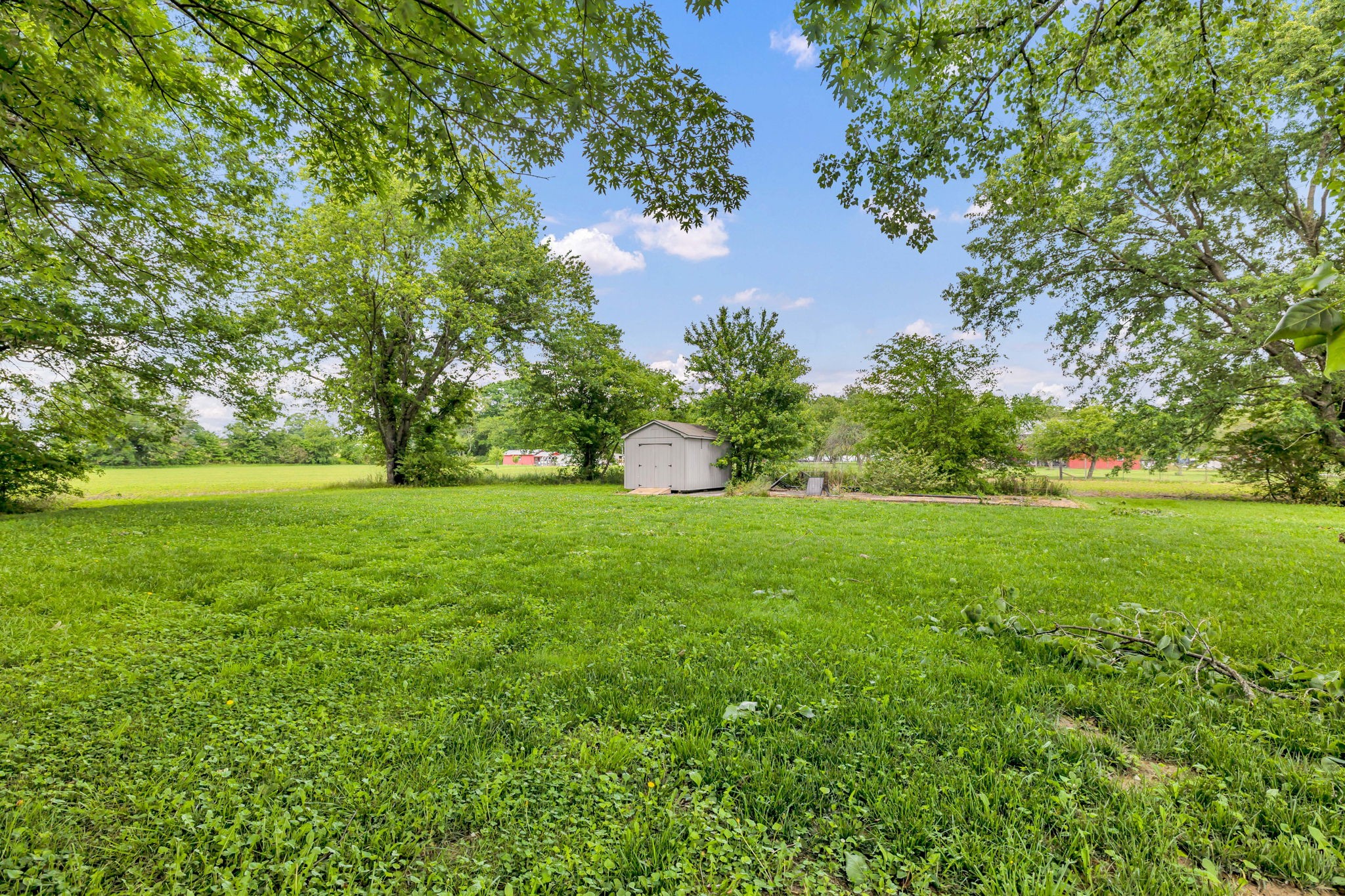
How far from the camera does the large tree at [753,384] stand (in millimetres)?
15703

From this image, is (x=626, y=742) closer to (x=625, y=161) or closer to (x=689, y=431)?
(x=625, y=161)

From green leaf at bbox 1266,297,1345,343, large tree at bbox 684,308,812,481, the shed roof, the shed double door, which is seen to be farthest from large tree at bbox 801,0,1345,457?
the shed double door

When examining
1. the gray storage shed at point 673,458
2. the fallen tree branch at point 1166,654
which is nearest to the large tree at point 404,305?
the gray storage shed at point 673,458

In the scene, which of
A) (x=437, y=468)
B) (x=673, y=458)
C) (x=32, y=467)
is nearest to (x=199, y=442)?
(x=32, y=467)

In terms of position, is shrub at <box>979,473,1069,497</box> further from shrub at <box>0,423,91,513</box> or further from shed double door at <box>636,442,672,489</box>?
shrub at <box>0,423,91,513</box>

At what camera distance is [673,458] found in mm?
15641

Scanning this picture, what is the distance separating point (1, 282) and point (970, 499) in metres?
18.0

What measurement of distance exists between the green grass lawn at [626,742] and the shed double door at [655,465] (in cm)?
1148

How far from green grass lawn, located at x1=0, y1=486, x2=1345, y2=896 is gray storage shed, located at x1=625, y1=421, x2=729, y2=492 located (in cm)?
1137

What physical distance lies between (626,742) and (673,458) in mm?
13744

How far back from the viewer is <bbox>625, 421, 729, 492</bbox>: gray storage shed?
1560 centimetres

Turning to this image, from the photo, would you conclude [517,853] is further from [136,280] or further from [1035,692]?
[136,280]

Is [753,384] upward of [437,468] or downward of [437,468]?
upward

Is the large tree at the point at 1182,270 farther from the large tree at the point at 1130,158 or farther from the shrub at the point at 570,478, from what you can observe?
the shrub at the point at 570,478
